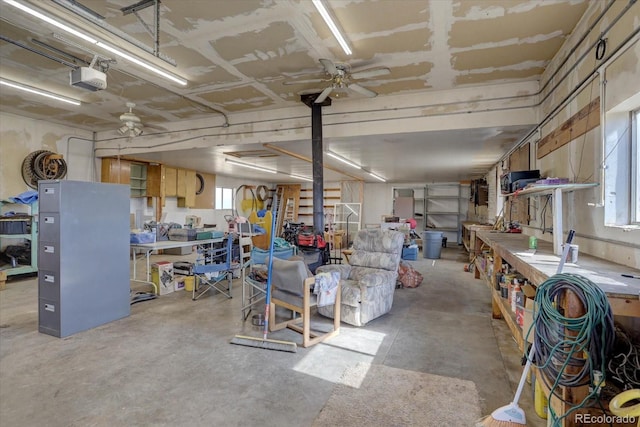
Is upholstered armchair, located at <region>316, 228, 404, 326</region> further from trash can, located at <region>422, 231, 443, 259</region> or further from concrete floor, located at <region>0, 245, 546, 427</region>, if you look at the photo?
trash can, located at <region>422, 231, 443, 259</region>

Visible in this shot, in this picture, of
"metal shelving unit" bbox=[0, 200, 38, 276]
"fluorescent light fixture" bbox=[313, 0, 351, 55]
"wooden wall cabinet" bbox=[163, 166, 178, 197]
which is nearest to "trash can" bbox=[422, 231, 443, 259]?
"fluorescent light fixture" bbox=[313, 0, 351, 55]

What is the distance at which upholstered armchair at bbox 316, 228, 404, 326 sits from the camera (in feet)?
12.1

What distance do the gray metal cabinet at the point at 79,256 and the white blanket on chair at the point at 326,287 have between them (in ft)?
8.22

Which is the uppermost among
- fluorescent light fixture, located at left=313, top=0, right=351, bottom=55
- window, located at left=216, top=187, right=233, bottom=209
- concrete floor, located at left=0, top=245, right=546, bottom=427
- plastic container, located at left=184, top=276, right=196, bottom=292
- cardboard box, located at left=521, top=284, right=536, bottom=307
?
fluorescent light fixture, located at left=313, top=0, right=351, bottom=55

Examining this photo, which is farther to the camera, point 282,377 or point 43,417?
point 282,377

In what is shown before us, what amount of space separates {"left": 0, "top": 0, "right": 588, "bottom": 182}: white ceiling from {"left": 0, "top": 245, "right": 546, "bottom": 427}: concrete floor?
9.74ft

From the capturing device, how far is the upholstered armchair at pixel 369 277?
3.69 meters

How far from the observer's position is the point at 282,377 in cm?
251

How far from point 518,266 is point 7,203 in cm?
825

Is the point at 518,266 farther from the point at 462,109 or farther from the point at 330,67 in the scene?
the point at 462,109

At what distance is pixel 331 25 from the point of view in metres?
2.82

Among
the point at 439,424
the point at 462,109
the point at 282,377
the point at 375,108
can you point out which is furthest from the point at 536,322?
the point at 375,108

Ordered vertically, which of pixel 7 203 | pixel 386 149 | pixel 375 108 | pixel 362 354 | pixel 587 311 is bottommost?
pixel 362 354

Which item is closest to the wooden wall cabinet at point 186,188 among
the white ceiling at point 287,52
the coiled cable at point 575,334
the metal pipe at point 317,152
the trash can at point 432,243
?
the white ceiling at point 287,52
